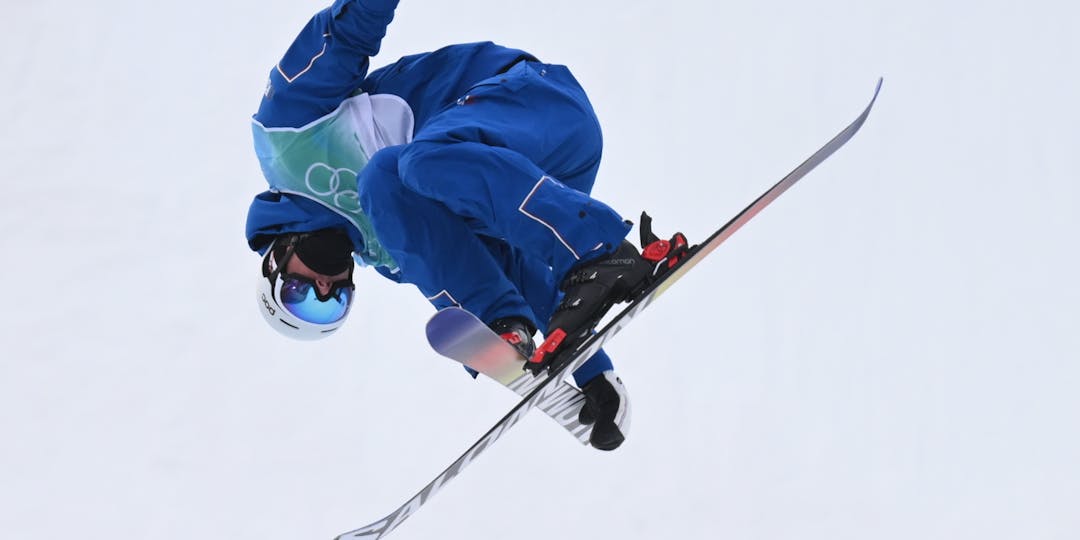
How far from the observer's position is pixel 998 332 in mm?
5176

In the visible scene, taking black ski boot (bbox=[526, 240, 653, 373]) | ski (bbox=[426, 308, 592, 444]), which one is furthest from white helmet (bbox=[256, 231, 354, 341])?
black ski boot (bbox=[526, 240, 653, 373])

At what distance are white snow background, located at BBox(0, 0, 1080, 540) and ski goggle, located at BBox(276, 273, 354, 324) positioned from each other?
0.96 metres

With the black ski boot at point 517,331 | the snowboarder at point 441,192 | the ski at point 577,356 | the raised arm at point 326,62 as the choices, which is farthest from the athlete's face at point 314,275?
the ski at point 577,356

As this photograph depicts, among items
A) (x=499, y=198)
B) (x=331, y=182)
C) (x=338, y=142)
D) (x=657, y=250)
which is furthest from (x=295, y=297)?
(x=657, y=250)

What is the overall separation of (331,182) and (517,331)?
0.67 metres

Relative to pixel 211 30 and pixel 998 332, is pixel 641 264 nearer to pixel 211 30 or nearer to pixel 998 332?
pixel 998 332

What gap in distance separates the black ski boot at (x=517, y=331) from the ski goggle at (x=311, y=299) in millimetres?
622

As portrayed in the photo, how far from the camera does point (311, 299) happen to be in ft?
13.1

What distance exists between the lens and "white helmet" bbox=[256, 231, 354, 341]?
395 centimetres

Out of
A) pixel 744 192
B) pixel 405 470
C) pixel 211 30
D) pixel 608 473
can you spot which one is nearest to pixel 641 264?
pixel 608 473

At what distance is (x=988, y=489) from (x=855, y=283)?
98 cm

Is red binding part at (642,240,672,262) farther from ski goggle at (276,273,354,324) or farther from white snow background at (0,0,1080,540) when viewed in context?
white snow background at (0,0,1080,540)

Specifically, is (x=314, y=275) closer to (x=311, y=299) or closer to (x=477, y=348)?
(x=311, y=299)

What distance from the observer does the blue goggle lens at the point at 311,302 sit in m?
3.97
